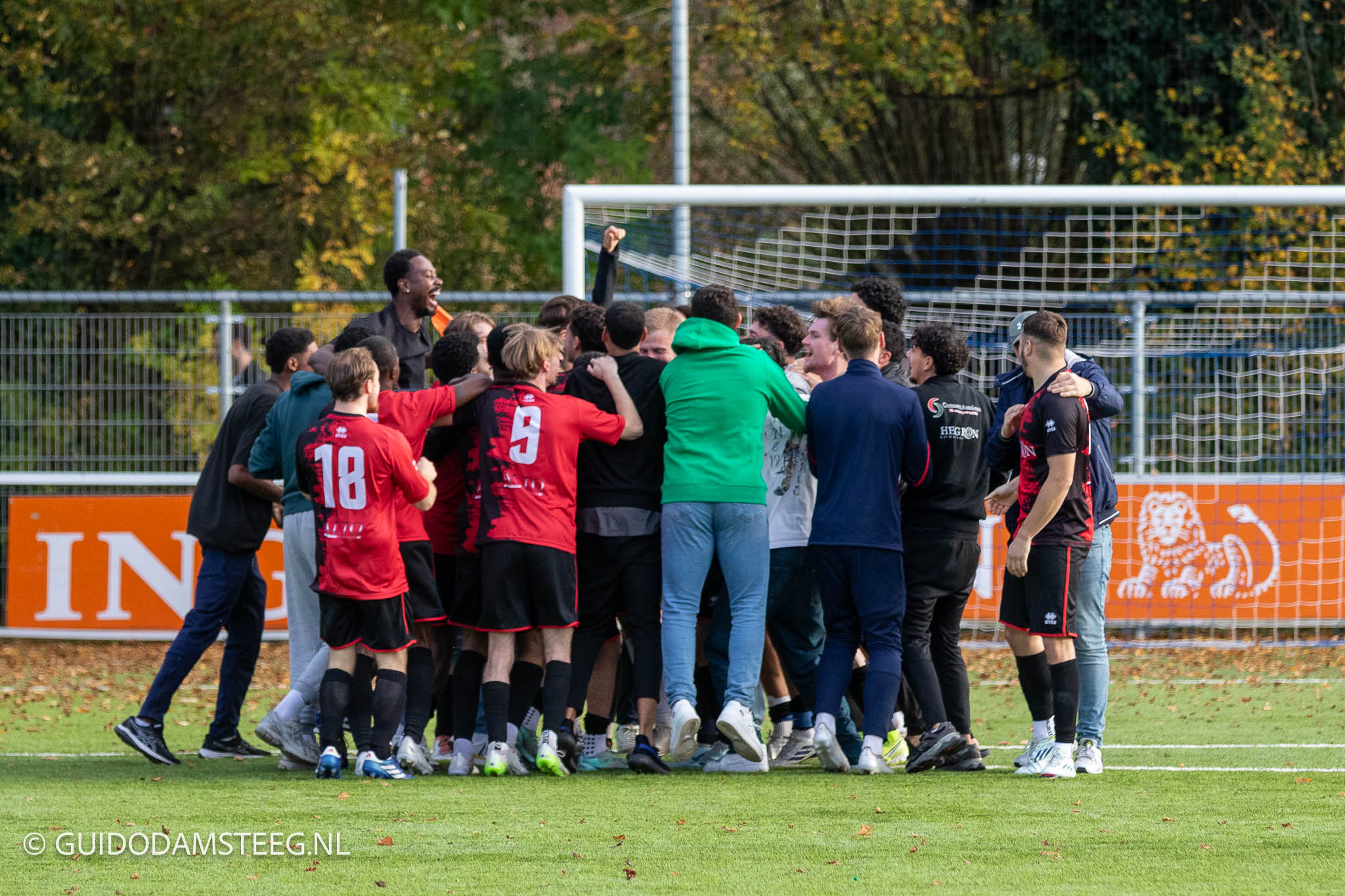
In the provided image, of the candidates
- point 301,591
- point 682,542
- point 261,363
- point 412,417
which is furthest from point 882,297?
point 261,363

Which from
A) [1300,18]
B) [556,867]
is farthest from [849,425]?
[1300,18]

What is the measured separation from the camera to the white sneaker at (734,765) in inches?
239

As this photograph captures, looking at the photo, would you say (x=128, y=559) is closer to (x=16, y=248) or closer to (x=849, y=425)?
(x=16, y=248)

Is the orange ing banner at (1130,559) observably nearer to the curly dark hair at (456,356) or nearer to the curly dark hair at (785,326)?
the curly dark hair at (785,326)

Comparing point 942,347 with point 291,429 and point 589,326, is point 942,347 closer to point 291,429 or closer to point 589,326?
point 589,326

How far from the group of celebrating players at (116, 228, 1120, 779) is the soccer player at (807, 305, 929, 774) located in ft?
0.03

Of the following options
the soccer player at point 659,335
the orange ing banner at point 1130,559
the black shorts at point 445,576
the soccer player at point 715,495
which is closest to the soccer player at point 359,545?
the black shorts at point 445,576

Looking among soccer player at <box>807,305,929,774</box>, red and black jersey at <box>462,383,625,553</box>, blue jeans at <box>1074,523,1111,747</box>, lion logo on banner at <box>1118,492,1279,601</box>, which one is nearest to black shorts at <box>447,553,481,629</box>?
red and black jersey at <box>462,383,625,553</box>

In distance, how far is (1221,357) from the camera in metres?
12.2

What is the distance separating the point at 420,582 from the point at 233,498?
125 centimetres


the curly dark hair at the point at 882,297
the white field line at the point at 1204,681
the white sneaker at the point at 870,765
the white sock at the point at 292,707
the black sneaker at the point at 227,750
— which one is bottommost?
the white field line at the point at 1204,681

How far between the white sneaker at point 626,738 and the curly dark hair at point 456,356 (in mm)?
1804

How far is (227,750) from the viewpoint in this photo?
6.80m

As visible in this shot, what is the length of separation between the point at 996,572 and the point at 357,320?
5791 millimetres
